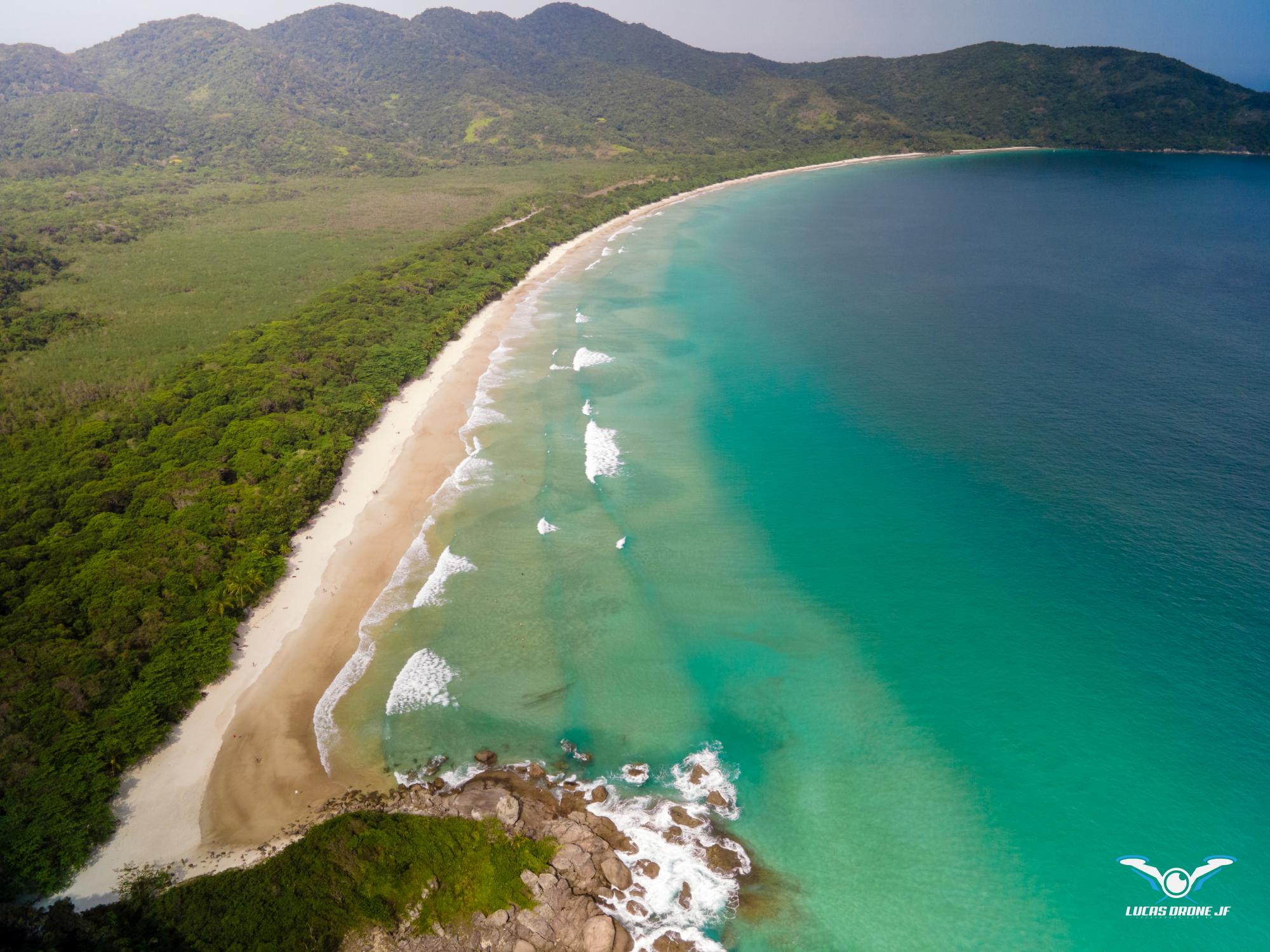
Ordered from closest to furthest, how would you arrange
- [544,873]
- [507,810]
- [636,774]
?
1. [544,873]
2. [507,810]
3. [636,774]

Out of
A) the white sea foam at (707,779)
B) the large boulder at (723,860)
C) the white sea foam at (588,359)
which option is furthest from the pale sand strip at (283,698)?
the white sea foam at (588,359)

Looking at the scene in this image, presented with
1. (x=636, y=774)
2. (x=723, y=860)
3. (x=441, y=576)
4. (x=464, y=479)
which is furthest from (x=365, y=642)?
(x=723, y=860)

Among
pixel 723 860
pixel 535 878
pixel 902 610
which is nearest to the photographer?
pixel 535 878

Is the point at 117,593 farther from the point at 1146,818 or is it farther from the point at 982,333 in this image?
the point at 982,333

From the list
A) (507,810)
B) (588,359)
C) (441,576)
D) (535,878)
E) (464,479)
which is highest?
(588,359)

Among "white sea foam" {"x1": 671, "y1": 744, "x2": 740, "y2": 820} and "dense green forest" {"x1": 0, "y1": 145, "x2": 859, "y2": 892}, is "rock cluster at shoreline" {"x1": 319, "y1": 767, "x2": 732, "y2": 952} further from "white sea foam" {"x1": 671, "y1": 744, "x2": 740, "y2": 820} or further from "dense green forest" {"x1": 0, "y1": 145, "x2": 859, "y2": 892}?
"dense green forest" {"x1": 0, "y1": 145, "x2": 859, "y2": 892}

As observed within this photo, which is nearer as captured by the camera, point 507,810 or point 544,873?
point 544,873

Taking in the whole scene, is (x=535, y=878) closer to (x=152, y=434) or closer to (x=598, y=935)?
(x=598, y=935)

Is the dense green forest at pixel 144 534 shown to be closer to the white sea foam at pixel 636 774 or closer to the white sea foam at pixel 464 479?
the white sea foam at pixel 464 479
